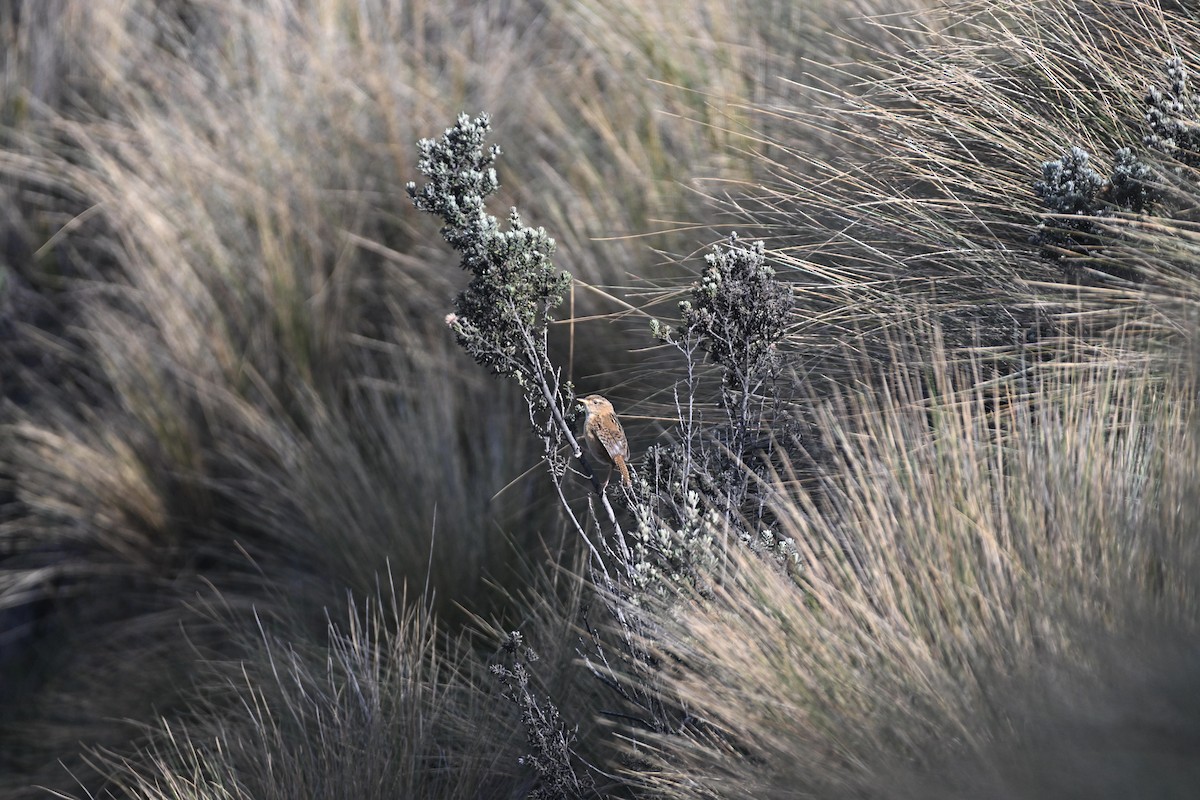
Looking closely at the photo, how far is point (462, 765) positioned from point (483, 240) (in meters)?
0.89

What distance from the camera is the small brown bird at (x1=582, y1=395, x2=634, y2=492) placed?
6.02 ft

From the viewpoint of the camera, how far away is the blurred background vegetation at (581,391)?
133cm

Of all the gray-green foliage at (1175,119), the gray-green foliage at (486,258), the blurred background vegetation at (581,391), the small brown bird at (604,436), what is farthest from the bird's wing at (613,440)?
the gray-green foliage at (1175,119)

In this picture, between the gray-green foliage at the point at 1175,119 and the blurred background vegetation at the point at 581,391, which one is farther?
the gray-green foliage at the point at 1175,119

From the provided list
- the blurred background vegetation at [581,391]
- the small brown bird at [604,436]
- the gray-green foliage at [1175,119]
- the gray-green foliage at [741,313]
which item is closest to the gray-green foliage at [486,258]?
the small brown bird at [604,436]

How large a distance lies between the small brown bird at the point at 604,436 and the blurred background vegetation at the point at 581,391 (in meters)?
0.25

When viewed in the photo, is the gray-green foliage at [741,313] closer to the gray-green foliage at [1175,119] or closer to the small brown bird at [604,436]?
the small brown bird at [604,436]

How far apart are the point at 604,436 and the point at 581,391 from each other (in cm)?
86

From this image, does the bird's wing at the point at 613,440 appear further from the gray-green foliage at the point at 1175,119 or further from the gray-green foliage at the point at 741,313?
the gray-green foliage at the point at 1175,119

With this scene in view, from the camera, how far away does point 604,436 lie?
1843mm

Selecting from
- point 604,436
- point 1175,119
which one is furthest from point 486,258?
point 1175,119

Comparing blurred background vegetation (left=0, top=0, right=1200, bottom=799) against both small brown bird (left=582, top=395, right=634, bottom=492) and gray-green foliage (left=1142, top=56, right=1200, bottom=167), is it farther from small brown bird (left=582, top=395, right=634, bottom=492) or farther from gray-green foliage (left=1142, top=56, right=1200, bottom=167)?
small brown bird (left=582, top=395, right=634, bottom=492)

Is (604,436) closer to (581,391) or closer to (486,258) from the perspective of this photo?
(486,258)

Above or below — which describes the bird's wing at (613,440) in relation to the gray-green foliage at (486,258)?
below
